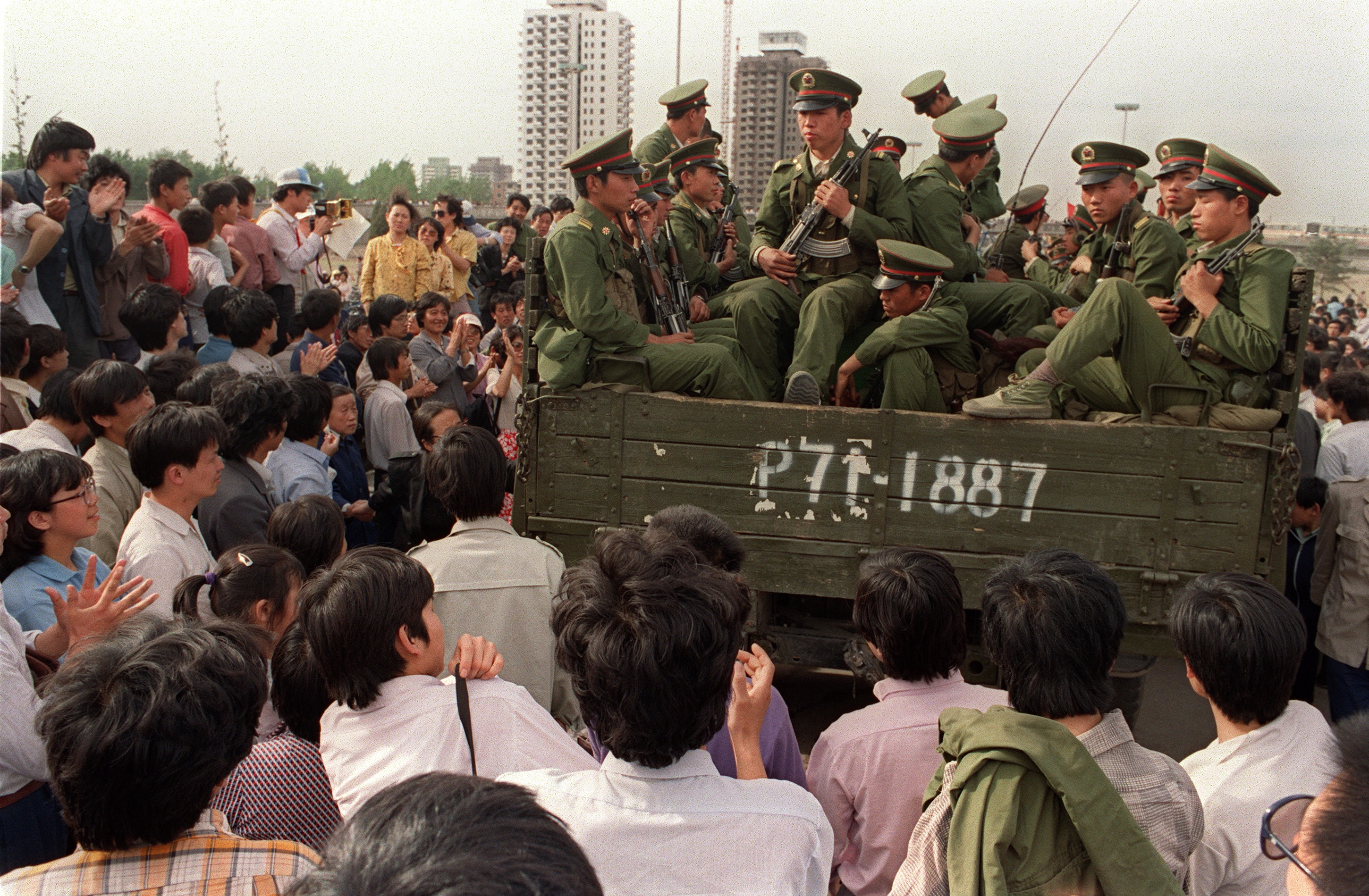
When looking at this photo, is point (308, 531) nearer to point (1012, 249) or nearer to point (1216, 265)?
point (1216, 265)

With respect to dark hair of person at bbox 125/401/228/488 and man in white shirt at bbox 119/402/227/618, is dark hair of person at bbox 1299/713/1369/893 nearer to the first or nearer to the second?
man in white shirt at bbox 119/402/227/618

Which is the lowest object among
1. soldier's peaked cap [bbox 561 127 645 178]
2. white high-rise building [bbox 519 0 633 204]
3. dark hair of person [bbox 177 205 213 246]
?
dark hair of person [bbox 177 205 213 246]

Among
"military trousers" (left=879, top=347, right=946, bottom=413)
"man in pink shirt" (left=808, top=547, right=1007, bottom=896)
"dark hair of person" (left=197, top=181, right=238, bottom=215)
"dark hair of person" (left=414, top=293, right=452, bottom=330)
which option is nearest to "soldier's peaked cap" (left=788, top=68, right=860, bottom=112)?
"military trousers" (left=879, top=347, right=946, bottom=413)

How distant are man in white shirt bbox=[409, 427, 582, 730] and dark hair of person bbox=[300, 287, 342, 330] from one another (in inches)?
142

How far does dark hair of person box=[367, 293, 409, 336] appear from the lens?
7301 mm

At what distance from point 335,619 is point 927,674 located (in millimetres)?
1418

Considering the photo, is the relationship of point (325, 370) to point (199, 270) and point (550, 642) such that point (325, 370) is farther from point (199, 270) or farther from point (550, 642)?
point (550, 642)

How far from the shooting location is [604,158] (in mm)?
5500

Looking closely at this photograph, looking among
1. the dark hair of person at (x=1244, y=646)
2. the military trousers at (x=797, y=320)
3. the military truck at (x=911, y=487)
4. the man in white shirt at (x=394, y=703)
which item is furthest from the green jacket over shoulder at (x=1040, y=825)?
the military trousers at (x=797, y=320)

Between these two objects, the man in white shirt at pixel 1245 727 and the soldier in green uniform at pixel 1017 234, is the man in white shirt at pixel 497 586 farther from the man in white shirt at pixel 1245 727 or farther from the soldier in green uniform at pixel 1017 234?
the soldier in green uniform at pixel 1017 234

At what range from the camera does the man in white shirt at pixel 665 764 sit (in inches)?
72.8

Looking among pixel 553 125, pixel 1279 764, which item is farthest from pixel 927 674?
pixel 553 125

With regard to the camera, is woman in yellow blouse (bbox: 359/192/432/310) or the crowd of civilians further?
woman in yellow blouse (bbox: 359/192/432/310)

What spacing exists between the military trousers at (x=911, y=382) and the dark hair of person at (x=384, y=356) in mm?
2953
